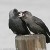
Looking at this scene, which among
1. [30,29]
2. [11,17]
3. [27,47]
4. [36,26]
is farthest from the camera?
[11,17]

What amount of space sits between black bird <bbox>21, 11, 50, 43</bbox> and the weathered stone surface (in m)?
0.85

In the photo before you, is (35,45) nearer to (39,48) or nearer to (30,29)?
(39,48)

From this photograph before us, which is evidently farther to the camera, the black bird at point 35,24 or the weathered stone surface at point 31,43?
the black bird at point 35,24

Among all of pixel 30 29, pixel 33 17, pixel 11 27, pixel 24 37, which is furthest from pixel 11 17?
pixel 24 37

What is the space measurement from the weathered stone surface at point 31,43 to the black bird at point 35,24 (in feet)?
2.79

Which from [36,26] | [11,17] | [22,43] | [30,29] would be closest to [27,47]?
[22,43]

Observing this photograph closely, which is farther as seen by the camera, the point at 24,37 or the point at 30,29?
the point at 30,29

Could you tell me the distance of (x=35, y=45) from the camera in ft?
12.0

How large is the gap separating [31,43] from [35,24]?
7.05 feet

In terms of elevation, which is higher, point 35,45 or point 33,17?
point 33,17

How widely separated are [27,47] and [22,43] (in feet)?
0.46

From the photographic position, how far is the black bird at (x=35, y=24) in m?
4.87

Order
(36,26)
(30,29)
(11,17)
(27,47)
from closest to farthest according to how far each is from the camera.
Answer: (27,47)
(30,29)
(36,26)
(11,17)

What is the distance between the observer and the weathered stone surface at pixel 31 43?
363 cm
